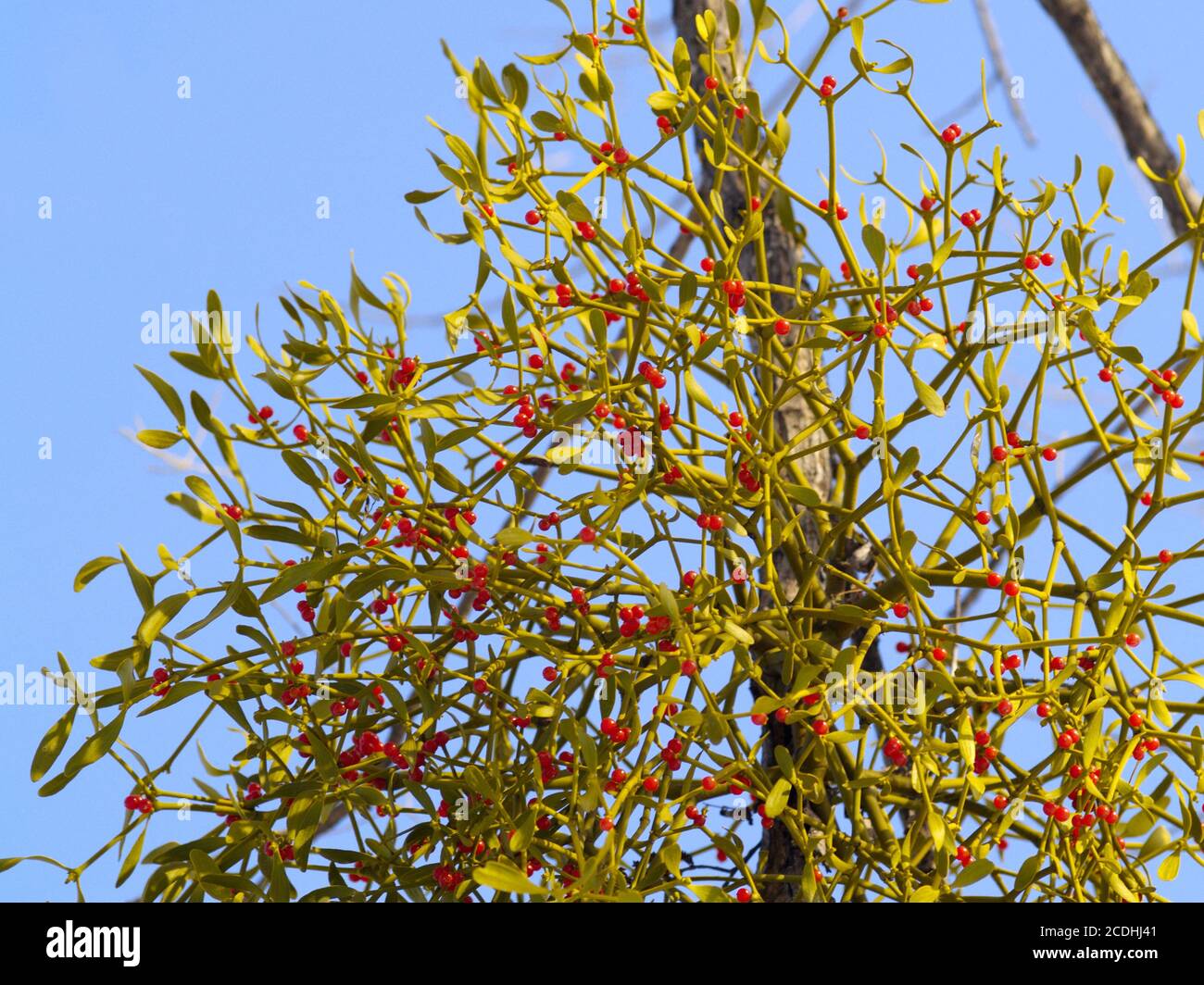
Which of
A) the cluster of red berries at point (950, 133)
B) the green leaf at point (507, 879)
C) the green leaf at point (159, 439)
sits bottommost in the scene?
the green leaf at point (507, 879)

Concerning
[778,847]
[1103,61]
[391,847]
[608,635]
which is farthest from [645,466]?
[1103,61]

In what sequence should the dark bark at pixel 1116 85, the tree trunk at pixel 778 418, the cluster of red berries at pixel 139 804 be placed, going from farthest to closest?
the dark bark at pixel 1116 85 < the tree trunk at pixel 778 418 < the cluster of red berries at pixel 139 804

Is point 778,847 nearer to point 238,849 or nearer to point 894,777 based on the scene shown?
point 894,777

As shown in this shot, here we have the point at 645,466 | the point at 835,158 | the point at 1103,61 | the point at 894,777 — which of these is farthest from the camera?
the point at 1103,61

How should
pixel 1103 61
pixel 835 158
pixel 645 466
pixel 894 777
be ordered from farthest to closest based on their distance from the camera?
1. pixel 1103 61
2. pixel 894 777
3. pixel 835 158
4. pixel 645 466

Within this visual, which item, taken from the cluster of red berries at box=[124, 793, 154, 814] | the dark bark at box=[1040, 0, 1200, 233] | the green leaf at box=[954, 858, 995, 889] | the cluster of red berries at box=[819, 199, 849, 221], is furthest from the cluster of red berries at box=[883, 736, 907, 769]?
the dark bark at box=[1040, 0, 1200, 233]

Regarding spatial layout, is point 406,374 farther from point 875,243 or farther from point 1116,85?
point 1116,85

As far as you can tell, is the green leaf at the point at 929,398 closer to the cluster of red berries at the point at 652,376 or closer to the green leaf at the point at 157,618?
the cluster of red berries at the point at 652,376

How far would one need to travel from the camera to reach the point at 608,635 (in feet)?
3.04

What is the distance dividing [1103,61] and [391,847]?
1.32m

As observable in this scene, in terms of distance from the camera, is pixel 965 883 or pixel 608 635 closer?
pixel 965 883

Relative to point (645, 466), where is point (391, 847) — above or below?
below

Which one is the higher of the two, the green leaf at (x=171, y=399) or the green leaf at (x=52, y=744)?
the green leaf at (x=171, y=399)

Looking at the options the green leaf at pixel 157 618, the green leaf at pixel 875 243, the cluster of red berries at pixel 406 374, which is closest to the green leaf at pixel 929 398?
the green leaf at pixel 875 243
